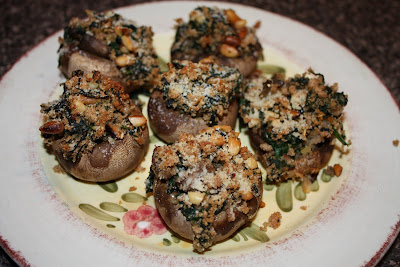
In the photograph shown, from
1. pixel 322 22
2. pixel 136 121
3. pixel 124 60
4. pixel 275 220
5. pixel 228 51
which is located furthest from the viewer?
pixel 322 22

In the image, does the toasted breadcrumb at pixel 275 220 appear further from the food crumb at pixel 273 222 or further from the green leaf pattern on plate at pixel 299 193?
the green leaf pattern on plate at pixel 299 193

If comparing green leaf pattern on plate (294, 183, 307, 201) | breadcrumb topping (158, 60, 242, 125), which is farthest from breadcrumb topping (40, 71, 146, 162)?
green leaf pattern on plate (294, 183, 307, 201)

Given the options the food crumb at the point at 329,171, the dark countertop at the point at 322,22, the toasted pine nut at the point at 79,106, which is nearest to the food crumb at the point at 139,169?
the toasted pine nut at the point at 79,106

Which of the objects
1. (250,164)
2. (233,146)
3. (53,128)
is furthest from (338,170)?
(53,128)

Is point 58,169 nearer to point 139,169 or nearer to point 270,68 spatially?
point 139,169

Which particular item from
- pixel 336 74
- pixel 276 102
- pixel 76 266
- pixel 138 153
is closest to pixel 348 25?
pixel 336 74

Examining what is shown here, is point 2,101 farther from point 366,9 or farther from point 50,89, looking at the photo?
point 366,9

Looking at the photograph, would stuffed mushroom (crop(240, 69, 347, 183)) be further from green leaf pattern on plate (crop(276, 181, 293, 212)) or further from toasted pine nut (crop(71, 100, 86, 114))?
toasted pine nut (crop(71, 100, 86, 114))
